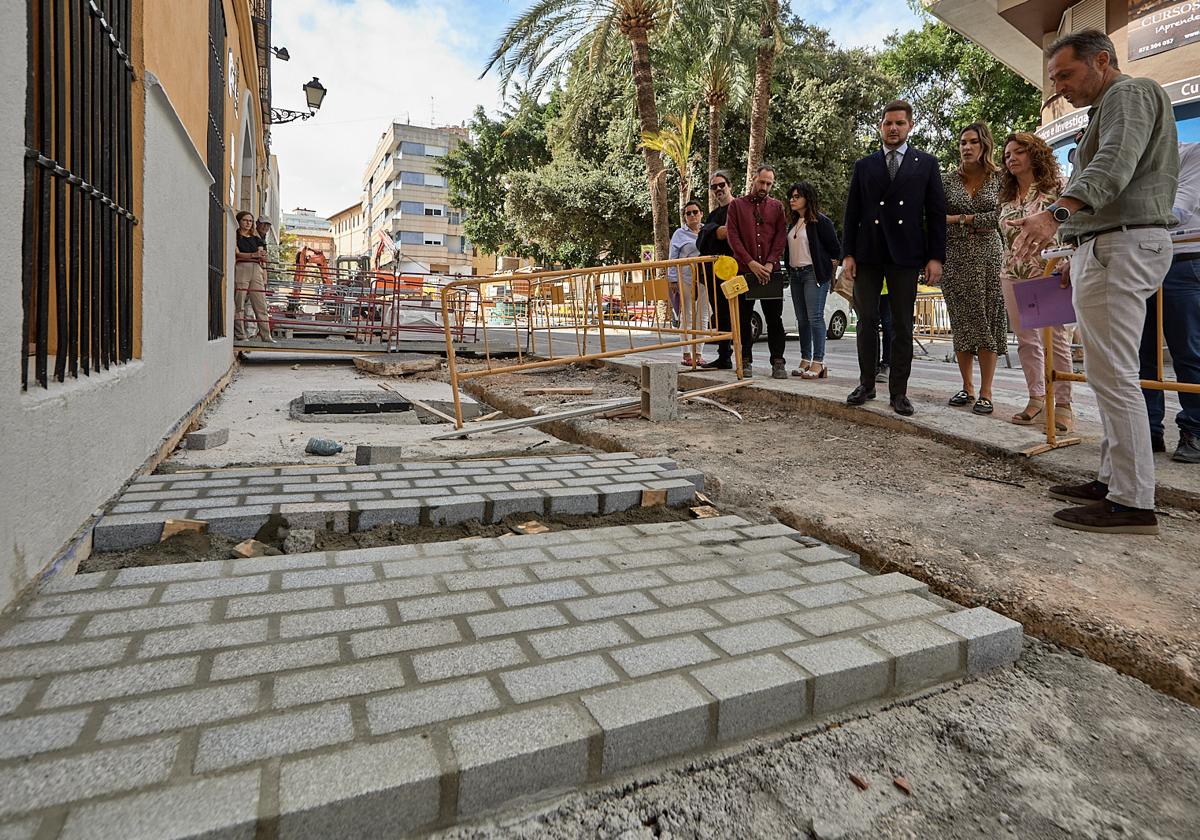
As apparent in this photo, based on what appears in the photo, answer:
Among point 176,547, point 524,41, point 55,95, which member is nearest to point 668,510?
point 176,547

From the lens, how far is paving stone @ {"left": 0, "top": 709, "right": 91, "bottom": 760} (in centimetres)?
133

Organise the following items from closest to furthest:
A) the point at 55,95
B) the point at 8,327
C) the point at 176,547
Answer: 1. the point at 8,327
2. the point at 55,95
3. the point at 176,547

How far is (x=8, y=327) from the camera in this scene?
192cm

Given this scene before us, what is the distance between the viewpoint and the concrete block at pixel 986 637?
75.5 inches

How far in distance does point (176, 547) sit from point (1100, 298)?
3.58 metres

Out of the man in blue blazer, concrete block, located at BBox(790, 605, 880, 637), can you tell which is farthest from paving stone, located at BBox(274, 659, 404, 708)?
the man in blue blazer

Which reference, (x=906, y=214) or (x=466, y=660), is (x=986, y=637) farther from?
(x=906, y=214)

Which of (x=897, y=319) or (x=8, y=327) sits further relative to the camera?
(x=897, y=319)

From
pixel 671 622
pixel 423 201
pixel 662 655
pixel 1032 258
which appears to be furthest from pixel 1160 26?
pixel 423 201

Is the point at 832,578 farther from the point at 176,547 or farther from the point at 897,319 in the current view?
the point at 897,319

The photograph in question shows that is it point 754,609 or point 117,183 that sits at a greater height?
point 117,183

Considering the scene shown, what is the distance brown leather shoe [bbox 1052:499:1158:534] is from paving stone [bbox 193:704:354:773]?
112 inches

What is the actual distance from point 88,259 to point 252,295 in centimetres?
919

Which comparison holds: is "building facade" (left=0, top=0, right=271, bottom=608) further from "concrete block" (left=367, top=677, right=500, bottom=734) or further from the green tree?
the green tree
